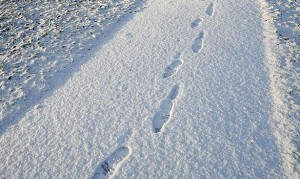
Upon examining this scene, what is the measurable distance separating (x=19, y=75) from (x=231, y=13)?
427 centimetres

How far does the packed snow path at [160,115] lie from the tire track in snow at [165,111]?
0.04 ft

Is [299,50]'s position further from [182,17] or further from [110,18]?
[110,18]

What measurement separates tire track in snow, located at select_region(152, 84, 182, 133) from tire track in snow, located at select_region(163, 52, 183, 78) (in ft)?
1.14

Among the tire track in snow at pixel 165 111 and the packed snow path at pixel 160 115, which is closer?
the packed snow path at pixel 160 115

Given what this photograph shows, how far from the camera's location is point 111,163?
3.24 m

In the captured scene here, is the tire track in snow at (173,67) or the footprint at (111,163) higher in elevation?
the tire track in snow at (173,67)

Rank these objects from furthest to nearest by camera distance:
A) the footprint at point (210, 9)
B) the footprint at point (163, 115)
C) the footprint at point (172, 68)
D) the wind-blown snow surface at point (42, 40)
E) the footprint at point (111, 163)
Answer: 1. the footprint at point (210, 9)
2. the footprint at point (172, 68)
3. the wind-blown snow surface at point (42, 40)
4. the footprint at point (163, 115)
5. the footprint at point (111, 163)

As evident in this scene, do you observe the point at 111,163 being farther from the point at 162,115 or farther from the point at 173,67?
the point at 173,67

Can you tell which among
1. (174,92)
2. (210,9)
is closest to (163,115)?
(174,92)

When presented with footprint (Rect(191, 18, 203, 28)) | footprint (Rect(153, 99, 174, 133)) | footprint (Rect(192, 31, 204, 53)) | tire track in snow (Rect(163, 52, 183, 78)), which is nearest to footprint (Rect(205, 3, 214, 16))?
footprint (Rect(191, 18, 203, 28))

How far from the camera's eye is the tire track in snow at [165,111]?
12.0 ft

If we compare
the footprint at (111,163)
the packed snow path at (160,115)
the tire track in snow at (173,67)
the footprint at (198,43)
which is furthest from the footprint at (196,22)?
the footprint at (111,163)

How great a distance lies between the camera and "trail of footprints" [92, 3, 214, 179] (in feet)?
10.4

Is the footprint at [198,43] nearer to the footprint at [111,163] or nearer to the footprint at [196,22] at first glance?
the footprint at [196,22]
